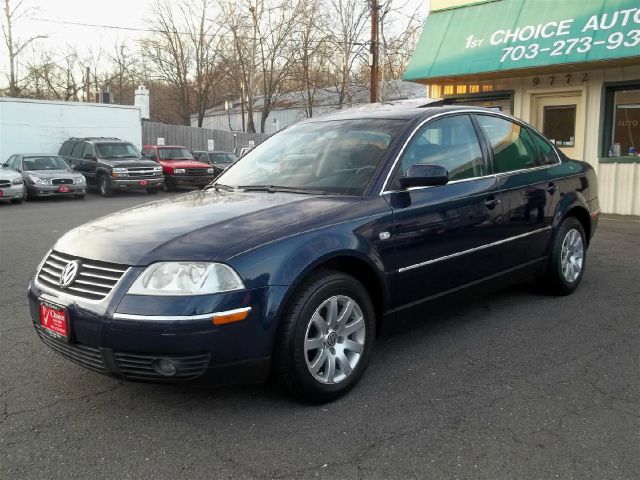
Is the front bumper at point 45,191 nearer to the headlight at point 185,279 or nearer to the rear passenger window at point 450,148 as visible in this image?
the rear passenger window at point 450,148

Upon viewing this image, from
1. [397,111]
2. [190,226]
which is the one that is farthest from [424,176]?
[190,226]

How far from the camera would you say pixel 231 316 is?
3072 millimetres

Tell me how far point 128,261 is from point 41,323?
2.48 feet

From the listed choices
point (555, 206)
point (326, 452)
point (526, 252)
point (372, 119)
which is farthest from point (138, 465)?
point (555, 206)

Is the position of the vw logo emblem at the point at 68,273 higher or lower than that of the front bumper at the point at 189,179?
lower

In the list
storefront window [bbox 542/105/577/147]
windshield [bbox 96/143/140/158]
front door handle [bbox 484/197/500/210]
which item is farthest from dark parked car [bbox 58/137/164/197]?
front door handle [bbox 484/197/500/210]

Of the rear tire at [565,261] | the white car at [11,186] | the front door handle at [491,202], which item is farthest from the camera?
the white car at [11,186]

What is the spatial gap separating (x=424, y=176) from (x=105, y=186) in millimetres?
17397

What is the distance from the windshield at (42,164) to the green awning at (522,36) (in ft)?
37.3

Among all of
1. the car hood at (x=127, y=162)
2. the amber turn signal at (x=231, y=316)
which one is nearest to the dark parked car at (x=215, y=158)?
the car hood at (x=127, y=162)

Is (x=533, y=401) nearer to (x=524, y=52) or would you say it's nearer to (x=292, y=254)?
(x=292, y=254)

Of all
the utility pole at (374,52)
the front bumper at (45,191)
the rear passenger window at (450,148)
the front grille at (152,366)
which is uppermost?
the utility pole at (374,52)

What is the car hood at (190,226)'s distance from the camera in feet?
10.5

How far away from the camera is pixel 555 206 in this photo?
543 cm
